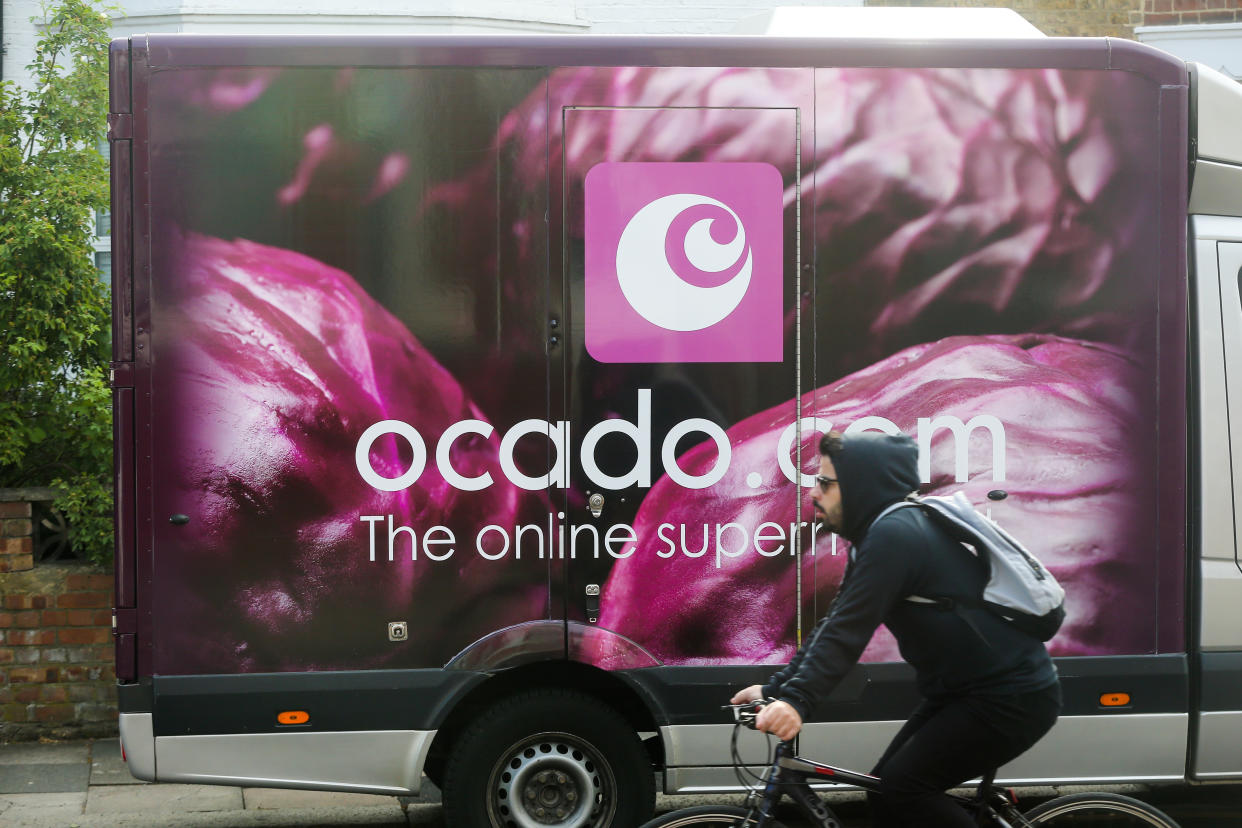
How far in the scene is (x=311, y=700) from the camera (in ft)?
16.3

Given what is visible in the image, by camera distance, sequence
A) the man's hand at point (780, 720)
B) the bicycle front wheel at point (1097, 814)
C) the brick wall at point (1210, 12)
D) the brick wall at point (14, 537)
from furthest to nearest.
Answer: the brick wall at point (1210, 12), the brick wall at point (14, 537), the bicycle front wheel at point (1097, 814), the man's hand at point (780, 720)

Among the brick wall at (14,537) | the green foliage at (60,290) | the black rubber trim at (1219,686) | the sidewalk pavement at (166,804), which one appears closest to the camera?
the black rubber trim at (1219,686)

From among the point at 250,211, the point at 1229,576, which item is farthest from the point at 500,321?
the point at 1229,576

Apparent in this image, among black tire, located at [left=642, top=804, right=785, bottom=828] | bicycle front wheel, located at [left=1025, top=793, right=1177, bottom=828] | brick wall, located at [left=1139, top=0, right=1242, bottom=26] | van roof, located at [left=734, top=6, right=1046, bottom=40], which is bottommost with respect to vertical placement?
bicycle front wheel, located at [left=1025, top=793, right=1177, bottom=828]

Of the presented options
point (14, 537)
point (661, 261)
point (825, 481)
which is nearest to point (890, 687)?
point (825, 481)

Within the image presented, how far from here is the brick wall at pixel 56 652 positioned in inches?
293

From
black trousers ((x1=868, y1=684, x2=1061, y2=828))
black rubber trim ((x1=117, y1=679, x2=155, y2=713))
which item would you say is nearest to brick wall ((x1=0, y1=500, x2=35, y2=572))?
black rubber trim ((x1=117, y1=679, x2=155, y2=713))

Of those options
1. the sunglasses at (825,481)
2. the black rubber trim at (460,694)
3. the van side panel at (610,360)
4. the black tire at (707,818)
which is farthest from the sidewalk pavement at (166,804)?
the sunglasses at (825,481)

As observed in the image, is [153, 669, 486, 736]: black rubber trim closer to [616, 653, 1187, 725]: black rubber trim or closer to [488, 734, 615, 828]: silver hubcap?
[488, 734, 615, 828]: silver hubcap

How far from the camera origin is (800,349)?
16.8ft

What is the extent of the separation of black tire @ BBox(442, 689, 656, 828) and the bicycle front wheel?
5.37ft

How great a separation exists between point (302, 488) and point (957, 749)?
8.40 feet

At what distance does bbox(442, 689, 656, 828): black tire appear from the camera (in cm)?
506

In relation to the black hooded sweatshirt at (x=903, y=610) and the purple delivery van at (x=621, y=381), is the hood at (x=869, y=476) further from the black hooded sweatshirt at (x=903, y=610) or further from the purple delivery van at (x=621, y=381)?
the purple delivery van at (x=621, y=381)
